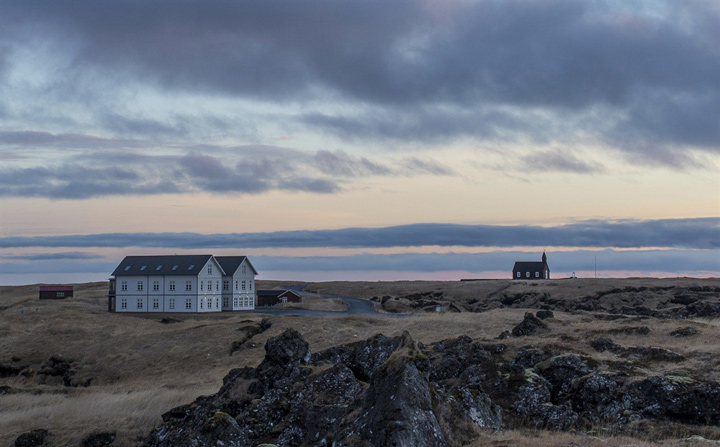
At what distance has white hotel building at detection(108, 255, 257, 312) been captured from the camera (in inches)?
3932

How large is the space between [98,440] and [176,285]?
261ft

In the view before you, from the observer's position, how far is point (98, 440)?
2345 centimetres

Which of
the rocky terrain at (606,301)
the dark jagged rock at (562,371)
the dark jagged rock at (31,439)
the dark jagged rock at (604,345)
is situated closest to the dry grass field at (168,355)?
the dark jagged rock at (604,345)

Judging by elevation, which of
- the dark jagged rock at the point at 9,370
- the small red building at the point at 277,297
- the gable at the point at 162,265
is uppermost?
the gable at the point at 162,265

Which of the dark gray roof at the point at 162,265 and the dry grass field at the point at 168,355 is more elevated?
the dark gray roof at the point at 162,265

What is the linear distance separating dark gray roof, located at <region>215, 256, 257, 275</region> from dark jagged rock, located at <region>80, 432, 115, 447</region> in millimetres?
83467

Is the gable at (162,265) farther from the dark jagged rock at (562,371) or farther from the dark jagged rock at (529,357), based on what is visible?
the dark jagged rock at (562,371)

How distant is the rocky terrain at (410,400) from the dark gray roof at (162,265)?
79.5 meters

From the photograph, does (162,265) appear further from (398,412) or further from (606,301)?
(398,412)

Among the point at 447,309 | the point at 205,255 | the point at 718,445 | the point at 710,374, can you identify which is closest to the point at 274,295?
the point at 205,255

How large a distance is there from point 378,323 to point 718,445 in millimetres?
50368

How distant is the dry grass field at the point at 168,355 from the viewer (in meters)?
24.5

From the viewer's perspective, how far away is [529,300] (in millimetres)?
106562

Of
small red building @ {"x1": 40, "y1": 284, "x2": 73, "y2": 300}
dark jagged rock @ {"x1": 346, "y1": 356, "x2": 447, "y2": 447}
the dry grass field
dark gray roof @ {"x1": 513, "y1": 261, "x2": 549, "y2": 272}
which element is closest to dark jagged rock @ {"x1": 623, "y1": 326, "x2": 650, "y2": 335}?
the dry grass field
